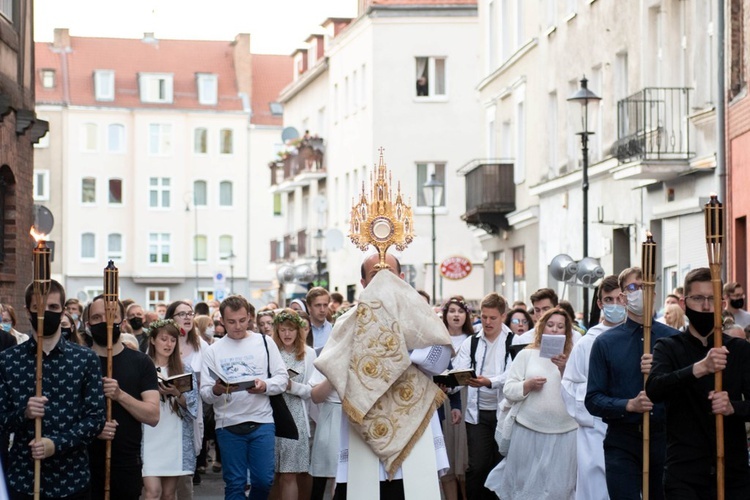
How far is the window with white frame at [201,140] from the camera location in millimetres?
92625

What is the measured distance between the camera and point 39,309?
375 inches

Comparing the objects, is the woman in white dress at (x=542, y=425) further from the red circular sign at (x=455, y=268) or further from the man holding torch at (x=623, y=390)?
the red circular sign at (x=455, y=268)

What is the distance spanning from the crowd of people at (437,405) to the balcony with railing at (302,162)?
4636cm

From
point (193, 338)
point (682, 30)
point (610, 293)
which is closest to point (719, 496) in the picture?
point (610, 293)

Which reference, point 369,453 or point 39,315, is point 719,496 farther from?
point 39,315

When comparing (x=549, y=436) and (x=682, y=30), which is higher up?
(x=682, y=30)

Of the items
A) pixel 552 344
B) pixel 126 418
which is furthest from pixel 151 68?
pixel 126 418

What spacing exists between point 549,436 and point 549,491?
424 mm

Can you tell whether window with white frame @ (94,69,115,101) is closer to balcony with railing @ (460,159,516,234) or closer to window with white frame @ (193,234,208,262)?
window with white frame @ (193,234,208,262)

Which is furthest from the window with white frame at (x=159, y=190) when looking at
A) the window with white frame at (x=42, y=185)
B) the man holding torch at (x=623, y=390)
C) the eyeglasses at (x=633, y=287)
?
the man holding torch at (x=623, y=390)

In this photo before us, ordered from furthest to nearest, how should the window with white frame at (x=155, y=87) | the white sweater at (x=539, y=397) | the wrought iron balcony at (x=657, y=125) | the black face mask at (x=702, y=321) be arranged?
the window with white frame at (x=155, y=87) → the wrought iron balcony at (x=657, y=125) → the white sweater at (x=539, y=397) → the black face mask at (x=702, y=321)

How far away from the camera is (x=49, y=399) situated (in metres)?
9.39

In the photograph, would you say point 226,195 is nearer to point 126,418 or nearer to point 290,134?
point 290,134

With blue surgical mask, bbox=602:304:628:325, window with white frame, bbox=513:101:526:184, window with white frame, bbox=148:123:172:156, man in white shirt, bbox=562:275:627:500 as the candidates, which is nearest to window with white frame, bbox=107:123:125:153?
window with white frame, bbox=148:123:172:156
